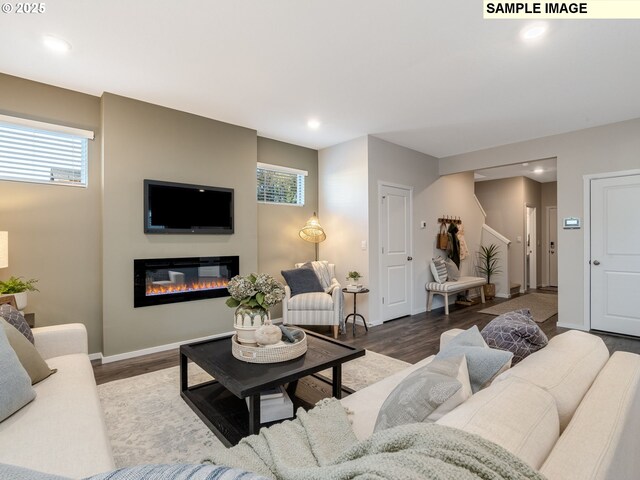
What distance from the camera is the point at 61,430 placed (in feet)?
4.17

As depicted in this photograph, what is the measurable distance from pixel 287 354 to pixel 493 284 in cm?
608

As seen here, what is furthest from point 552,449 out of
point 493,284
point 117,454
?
point 493,284

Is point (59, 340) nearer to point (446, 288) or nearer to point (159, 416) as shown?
point (159, 416)

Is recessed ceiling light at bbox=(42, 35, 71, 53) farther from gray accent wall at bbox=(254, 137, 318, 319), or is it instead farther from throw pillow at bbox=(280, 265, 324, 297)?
throw pillow at bbox=(280, 265, 324, 297)

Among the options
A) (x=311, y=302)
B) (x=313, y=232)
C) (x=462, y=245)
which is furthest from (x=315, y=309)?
(x=462, y=245)

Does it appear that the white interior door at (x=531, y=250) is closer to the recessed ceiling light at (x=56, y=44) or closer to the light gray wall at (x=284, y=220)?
the light gray wall at (x=284, y=220)

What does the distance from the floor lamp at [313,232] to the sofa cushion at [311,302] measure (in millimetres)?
1170

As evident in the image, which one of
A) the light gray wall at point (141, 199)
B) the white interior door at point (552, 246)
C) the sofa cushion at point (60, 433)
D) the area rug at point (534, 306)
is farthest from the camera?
the white interior door at point (552, 246)

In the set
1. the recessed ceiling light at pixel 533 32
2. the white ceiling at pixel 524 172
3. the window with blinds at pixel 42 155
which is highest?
the recessed ceiling light at pixel 533 32

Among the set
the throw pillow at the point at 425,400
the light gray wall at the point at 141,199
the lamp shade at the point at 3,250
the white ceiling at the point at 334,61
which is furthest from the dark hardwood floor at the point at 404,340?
the white ceiling at the point at 334,61

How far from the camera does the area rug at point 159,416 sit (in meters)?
1.84

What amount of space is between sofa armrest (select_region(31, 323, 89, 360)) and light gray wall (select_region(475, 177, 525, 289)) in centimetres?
783

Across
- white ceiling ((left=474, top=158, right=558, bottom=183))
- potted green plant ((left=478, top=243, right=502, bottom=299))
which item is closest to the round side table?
white ceiling ((left=474, top=158, right=558, bottom=183))

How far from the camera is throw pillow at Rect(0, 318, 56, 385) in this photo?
5.34 feet
